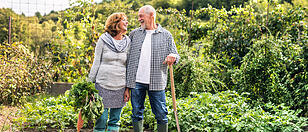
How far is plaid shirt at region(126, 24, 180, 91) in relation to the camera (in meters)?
2.56

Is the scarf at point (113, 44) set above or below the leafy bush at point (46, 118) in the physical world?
above

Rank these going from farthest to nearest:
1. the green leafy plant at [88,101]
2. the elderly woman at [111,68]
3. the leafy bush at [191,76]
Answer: the leafy bush at [191,76]
the elderly woman at [111,68]
the green leafy plant at [88,101]

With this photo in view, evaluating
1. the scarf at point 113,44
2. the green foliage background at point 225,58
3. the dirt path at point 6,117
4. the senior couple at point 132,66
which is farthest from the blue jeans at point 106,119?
the dirt path at point 6,117

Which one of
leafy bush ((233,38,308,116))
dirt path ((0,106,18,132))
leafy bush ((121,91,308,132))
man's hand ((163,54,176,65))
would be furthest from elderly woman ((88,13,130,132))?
leafy bush ((233,38,308,116))

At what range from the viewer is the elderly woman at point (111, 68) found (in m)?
2.47

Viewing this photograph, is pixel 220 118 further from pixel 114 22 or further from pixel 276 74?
pixel 114 22

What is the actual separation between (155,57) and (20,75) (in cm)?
270

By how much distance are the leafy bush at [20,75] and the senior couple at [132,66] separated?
2195mm

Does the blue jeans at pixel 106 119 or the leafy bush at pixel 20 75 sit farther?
the leafy bush at pixel 20 75

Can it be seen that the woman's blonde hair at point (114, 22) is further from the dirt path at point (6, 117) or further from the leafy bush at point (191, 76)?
the leafy bush at point (191, 76)

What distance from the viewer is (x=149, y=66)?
2590 mm

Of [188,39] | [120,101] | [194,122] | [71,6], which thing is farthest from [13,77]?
[188,39]

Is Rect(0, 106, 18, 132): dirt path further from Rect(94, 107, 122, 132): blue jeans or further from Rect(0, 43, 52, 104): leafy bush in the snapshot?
Rect(94, 107, 122, 132): blue jeans

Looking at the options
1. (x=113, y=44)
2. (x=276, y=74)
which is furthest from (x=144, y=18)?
(x=276, y=74)
